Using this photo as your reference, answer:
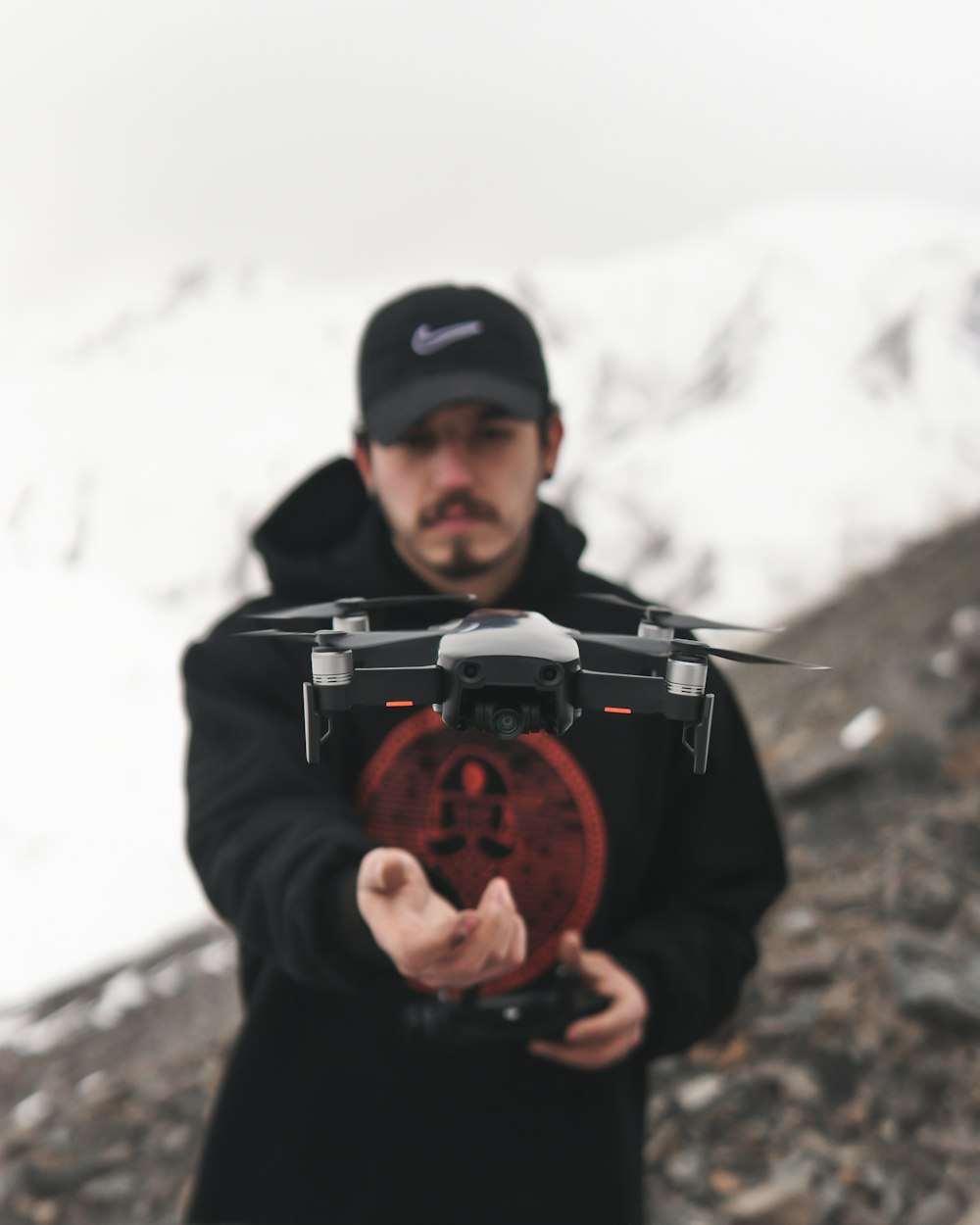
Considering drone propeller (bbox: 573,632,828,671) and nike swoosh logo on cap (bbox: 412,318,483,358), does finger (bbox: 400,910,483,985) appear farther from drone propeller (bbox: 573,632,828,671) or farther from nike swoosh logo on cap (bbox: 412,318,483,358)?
nike swoosh logo on cap (bbox: 412,318,483,358)

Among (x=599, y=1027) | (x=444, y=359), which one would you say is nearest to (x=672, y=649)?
(x=444, y=359)

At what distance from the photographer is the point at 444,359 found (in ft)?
2.96

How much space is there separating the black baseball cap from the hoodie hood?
15cm

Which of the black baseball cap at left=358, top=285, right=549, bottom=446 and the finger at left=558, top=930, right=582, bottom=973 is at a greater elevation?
the black baseball cap at left=358, top=285, right=549, bottom=446

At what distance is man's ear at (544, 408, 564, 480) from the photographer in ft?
3.13

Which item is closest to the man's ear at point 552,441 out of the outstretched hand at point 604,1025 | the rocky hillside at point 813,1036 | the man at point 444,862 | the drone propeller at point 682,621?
the man at point 444,862

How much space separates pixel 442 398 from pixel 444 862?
440mm

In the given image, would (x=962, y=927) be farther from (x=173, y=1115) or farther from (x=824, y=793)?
(x=173, y=1115)

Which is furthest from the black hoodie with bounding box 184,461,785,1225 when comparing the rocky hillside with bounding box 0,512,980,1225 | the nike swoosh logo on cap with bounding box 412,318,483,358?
the rocky hillside with bounding box 0,512,980,1225

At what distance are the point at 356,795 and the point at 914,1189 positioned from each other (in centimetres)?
315

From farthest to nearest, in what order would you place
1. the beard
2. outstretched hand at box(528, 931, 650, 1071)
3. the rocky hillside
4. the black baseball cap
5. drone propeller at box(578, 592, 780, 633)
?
the rocky hillside < outstretched hand at box(528, 931, 650, 1071) < the black baseball cap < the beard < drone propeller at box(578, 592, 780, 633)

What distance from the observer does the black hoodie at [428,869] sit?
79 centimetres

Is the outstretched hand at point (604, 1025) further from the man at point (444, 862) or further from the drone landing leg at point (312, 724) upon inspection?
the drone landing leg at point (312, 724)

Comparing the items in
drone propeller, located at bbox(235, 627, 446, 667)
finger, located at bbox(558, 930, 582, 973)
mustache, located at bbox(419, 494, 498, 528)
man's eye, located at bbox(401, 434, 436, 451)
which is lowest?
finger, located at bbox(558, 930, 582, 973)
